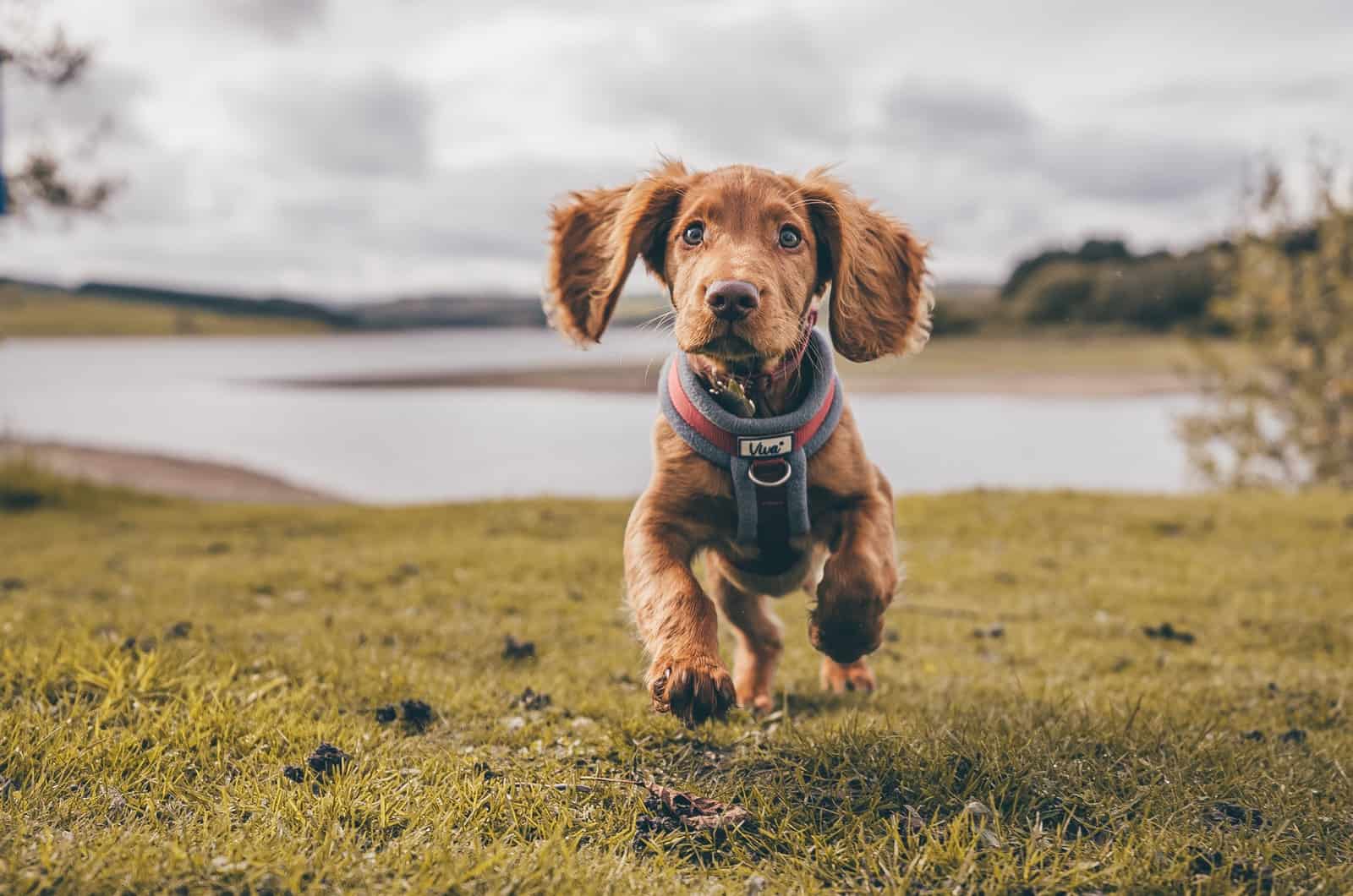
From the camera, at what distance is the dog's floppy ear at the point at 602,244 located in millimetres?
4484

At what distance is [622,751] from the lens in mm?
4145

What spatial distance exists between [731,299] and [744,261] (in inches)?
14.2

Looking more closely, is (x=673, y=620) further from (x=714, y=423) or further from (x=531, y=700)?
(x=531, y=700)

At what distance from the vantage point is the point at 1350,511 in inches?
466

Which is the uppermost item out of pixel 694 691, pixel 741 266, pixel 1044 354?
pixel 1044 354

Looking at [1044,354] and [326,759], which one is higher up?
[1044,354]

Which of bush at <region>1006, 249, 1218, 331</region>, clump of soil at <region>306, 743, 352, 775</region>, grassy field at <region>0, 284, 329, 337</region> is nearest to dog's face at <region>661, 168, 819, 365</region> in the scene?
clump of soil at <region>306, 743, 352, 775</region>

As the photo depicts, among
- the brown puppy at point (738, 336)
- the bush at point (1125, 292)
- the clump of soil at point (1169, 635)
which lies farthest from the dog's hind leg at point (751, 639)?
the clump of soil at point (1169, 635)

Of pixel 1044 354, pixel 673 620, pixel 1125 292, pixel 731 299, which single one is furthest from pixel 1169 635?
pixel 1044 354

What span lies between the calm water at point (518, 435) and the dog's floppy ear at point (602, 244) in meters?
0.21

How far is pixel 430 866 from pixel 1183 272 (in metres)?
31.5

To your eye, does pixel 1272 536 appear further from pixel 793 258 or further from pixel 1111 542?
pixel 793 258

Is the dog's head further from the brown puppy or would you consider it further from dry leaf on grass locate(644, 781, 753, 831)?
dry leaf on grass locate(644, 781, 753, 831)

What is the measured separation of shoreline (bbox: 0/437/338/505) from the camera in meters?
27.2
